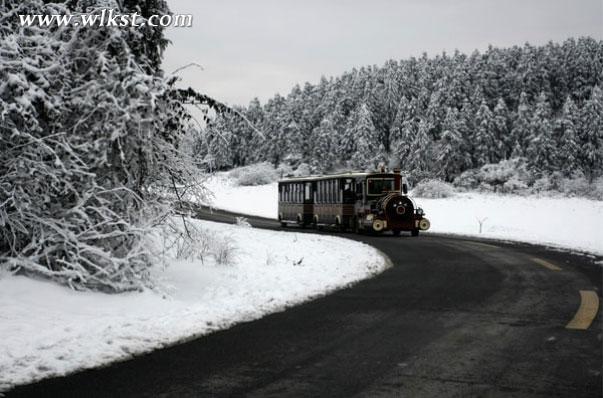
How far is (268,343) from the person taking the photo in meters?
6.07

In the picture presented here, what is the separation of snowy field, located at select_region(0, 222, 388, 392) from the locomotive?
13458mm

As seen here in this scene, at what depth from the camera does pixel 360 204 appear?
2734 cm

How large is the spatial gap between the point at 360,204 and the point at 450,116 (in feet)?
162

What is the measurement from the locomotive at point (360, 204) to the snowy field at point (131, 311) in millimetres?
13458

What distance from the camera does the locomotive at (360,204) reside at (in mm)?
25766

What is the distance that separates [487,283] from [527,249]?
886 centimetres

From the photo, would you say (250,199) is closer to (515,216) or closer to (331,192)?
(515,216)

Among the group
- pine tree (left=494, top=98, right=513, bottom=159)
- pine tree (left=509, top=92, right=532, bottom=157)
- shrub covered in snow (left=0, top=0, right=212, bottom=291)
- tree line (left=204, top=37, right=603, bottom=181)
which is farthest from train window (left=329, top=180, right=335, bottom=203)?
pine tree (left=509, top=92, right=532, bottom=157)

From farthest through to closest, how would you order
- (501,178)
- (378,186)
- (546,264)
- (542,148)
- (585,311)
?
(542,148) < (501,178) < (378,186) < (546,264) < (585,311)

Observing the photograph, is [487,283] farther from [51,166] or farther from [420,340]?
[51,166]

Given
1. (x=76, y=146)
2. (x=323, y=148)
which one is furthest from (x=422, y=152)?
(x=76, y=146)

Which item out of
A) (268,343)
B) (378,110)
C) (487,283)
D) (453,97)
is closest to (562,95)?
(453,97)

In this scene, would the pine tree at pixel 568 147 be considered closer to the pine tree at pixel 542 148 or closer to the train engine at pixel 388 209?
the pine tree at pixel 542 148

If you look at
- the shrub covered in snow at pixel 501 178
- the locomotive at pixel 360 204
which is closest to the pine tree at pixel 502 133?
the shrub covered in snow at pixel 501 178
